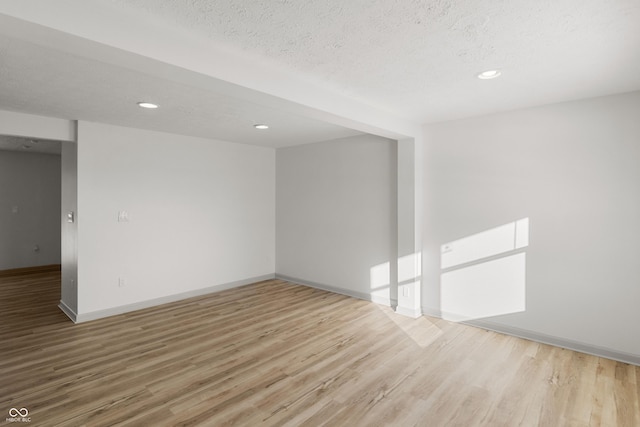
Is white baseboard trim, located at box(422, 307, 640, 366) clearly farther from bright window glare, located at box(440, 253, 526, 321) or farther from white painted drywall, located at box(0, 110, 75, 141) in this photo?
white painted drywall, located at box(0, 110, 75, 141)

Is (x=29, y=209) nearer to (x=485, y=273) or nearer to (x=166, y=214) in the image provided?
(x=166, y=214)

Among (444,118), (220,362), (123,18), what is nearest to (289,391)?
(220,362)

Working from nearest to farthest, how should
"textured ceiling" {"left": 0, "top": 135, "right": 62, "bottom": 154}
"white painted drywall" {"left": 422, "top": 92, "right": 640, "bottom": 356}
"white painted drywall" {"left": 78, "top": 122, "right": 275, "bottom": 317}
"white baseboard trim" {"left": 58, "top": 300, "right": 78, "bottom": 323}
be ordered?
"white painted drywall" {"left": 422, "top": 92, "right": 640, "bottom": 356} → "white baseboard trim" {"left": 58, "top": 300, "right": 78, "bottom": 323} → "white painted drywall" {"left": 78, "top": 122, "right": 275, "bottom": 317} → "textured ceiling" {"left": 0, "top": 135, "right": 62, "bottom": 154}

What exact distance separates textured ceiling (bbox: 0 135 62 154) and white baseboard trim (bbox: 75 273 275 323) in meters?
2.99

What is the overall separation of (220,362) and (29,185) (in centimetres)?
653

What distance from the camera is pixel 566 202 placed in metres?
3.30

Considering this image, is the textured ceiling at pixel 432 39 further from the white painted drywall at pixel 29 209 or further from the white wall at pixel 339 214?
the white painted drywall at pixel 29 209

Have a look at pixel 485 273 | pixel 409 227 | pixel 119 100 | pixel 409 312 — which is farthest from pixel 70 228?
pixel 485 273

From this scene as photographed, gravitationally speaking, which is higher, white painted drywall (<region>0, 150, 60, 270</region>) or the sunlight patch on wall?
white painted drywall (<region>0, 150, 60, 270</region>)

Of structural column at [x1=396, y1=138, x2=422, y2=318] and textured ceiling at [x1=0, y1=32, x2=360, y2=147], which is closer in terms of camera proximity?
textured ceiling at [x1=0, y1=32, x2=360, y2=147]

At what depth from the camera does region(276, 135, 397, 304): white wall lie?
4.76m

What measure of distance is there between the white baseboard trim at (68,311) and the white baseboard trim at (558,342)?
15.2ft

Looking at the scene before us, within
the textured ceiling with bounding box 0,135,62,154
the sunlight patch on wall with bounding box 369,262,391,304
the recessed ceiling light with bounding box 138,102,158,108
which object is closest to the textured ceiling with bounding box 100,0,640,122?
the recessed ceiling light with bounding box 138,102,158,108

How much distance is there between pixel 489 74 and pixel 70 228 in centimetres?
492
